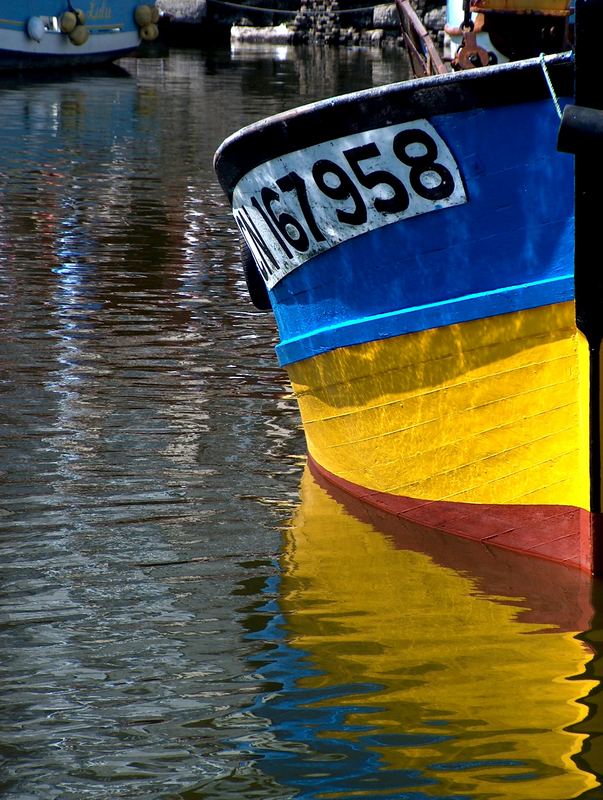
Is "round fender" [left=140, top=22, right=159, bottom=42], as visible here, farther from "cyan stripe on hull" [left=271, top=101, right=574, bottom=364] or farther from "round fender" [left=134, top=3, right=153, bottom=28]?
"cyan stripe on hull" [left=271, top=101, right=574, bottom=364]

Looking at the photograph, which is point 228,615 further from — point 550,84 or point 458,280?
point 550,84

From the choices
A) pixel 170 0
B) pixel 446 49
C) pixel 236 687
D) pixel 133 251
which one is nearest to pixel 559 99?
pixel 236 687

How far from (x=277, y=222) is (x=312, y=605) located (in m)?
1.43

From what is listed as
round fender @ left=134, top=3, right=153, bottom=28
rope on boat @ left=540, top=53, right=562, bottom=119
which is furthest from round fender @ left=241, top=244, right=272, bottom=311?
round fender @ left=134, top=3, right=153, bottom=28

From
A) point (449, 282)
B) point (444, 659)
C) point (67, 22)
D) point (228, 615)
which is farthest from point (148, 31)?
point (444, 659)

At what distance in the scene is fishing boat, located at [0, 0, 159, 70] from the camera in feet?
87.5

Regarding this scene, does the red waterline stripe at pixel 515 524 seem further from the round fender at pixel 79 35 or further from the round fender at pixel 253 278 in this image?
the round fender at pixel 79 35

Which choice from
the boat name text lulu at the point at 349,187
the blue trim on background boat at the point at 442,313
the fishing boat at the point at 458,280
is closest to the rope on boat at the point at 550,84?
the fishing boat at the point at 458,280

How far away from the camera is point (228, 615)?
156 inches

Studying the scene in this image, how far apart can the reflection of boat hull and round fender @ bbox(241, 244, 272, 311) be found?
2.61 ft

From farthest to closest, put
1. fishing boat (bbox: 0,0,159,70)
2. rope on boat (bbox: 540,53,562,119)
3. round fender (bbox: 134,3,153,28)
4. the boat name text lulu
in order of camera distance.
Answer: round fender (bbox: 134,3,153,28) → fishing boat (bbox: 0,0,159,70) → the boat name text lulu → rope on boat (bbox: 540,53,562,119)

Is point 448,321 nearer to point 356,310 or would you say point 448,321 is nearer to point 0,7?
point 356,310

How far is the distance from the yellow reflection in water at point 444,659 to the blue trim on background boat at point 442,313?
2.36 feet

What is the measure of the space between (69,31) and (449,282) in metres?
25.4
